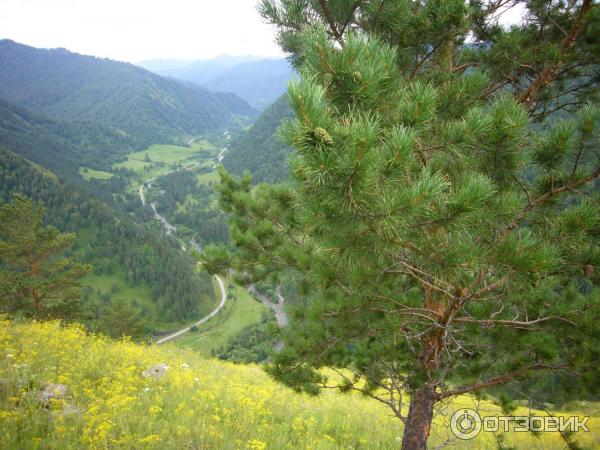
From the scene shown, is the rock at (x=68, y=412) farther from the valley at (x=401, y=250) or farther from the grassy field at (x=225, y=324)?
the grassy field at (x=225, y=324)

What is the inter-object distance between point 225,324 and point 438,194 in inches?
4173

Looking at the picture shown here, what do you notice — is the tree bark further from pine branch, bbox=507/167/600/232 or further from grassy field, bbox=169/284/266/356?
grassy field, bbox=169/284/266/356

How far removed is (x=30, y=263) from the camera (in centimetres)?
1889

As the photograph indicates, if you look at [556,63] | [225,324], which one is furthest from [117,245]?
[556,63]

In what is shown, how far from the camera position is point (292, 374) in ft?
17.8

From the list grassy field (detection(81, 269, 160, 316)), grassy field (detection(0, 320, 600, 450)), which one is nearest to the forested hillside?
grassy field (detection(81, 269, 160, 316))

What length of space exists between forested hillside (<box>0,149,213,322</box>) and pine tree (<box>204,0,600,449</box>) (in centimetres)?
10895

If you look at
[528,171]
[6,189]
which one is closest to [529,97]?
[528,171]

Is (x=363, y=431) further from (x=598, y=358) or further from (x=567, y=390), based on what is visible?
(x=598, y=358)

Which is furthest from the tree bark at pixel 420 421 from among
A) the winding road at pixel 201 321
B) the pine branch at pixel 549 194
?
the winding road at pixel 201 321

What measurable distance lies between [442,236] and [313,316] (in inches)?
89.9

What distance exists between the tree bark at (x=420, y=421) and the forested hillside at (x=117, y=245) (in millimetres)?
108744

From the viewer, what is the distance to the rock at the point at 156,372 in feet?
24.2

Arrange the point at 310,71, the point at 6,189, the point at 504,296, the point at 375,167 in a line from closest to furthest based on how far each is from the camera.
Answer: the point at 375,167 < the point at 310,71 < the point at 504,296 < the point at 6,189
